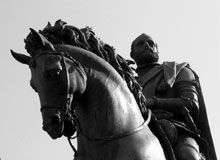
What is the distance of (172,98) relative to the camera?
27.9 ft

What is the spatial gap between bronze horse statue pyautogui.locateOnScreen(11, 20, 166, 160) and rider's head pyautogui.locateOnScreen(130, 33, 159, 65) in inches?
116

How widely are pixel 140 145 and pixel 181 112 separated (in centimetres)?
218

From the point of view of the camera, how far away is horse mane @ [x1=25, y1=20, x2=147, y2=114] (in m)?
6.84

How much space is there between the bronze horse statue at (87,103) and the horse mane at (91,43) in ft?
0.32

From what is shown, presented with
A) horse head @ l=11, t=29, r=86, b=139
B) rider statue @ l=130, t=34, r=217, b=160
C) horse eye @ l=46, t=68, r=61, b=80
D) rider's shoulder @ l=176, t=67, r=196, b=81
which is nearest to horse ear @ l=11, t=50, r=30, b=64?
horse head @ l=11, t=29, r=86, b=139

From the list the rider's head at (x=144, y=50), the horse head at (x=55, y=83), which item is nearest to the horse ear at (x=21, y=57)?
the horse head at (x=55, y=83)

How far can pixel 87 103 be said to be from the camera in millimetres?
6391

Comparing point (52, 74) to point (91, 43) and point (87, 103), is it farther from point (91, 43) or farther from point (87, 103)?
point (91, 43)

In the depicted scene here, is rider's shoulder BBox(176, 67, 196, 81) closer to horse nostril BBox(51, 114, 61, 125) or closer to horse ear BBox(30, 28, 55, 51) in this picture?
horse ear BBox(30, 28, 55, 51)

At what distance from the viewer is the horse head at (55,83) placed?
6031 mm

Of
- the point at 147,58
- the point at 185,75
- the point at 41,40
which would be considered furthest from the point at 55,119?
the point at 147,58

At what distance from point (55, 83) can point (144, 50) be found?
373 cm

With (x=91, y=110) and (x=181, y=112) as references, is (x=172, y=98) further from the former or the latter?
(x=91, y=110)

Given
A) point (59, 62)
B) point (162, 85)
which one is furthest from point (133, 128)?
point (162, 85)
